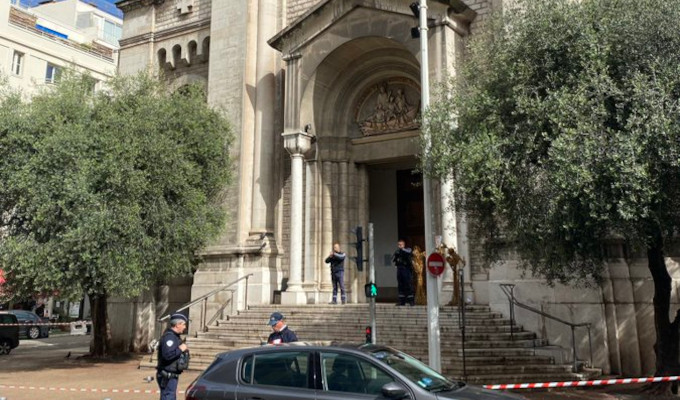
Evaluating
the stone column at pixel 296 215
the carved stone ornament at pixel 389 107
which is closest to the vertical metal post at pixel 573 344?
the stone column at pixel 296 215

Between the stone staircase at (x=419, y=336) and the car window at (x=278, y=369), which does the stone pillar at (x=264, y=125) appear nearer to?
the stone staircase at (x=419, y=336)

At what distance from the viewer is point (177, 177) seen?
15.8 m

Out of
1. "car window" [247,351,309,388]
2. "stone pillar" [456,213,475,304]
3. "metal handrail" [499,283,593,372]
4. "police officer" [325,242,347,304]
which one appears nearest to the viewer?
"car window" [247,351,309,388]

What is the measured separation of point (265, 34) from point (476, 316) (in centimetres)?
1207

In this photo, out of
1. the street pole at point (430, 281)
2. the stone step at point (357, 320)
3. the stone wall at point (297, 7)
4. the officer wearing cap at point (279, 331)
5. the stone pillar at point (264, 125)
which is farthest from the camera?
the stone wall at point (297, 7)

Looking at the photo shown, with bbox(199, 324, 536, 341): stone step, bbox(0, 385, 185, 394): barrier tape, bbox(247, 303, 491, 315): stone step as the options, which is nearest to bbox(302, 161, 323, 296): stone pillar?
bbox(247, 303, 491, 315): stone step

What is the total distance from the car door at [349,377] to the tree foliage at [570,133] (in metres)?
4.55

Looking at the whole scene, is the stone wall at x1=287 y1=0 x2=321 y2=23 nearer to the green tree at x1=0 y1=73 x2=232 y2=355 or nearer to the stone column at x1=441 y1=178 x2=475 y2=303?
the green tree at x1=0 y1=73 x2=232 y2=355

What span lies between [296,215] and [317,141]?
2.63 m

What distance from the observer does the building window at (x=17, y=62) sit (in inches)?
1476

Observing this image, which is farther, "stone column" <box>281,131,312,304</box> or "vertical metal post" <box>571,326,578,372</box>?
"stone column" <box>281,131,312,304</box>

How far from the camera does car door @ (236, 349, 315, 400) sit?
5.79 metres

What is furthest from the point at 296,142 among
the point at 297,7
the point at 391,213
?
the point at 297,7

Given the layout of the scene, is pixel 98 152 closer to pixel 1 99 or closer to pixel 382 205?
pixel 1 99
